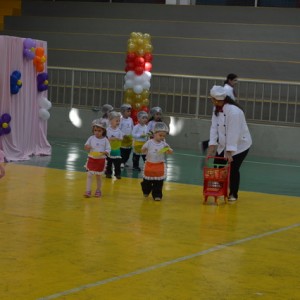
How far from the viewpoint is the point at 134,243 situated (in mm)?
9461

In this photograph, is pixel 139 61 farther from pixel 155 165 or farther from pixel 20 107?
pixel 155 165

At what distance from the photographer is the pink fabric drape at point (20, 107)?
1700 cm

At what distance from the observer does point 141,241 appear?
377 inches

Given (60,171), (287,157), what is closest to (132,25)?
(287,157)

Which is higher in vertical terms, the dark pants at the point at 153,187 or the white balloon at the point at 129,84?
the white balloon at the point at 129,84

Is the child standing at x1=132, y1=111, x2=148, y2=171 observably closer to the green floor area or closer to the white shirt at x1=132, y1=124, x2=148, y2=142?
the white shirt at x1=132, y1=124, x2=148, y2=142

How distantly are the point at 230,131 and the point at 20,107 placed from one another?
6.27 metres

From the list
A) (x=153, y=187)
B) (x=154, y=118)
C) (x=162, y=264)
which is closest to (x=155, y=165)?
(x=153, y=187)

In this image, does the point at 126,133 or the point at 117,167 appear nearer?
the point at 117,167

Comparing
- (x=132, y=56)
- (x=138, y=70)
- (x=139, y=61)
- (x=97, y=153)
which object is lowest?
(x=97, y=153)

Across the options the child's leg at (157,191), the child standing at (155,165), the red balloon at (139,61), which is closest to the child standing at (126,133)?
the child standing at (155,165)

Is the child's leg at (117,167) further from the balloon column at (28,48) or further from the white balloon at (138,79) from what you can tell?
the white balloon at (138,79)

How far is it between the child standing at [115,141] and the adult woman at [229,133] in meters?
2.46

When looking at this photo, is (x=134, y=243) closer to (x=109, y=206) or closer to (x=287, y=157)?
(x=109, y=206)
